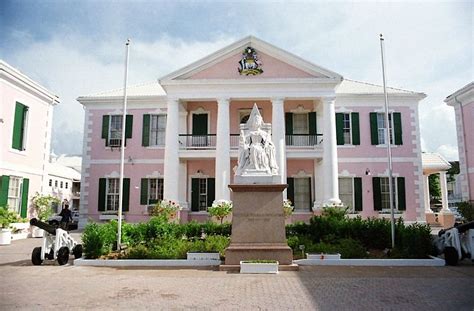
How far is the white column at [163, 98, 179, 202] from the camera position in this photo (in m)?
19.0

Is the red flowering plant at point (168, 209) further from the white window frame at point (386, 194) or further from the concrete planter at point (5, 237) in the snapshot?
the white window frame at point (386, 194)

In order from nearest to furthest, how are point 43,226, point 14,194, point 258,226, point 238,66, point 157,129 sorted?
point 258,226 → point 43,226 → point 14,194 → point 238,66 → point 157,129

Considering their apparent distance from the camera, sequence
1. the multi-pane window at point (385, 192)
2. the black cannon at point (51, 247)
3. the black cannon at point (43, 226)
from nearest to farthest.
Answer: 1. the black cannon at point (43, 226)
2. the black cannon at point (51, 247)
3. the multi-pane window at point (385, 192)

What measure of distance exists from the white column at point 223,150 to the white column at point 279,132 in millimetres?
2402

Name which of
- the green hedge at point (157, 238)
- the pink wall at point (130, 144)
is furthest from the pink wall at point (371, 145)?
the green hedge at point (157, 238)

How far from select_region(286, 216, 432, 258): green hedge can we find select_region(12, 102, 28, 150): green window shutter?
12.7 m

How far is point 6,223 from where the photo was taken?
15062 millimetres

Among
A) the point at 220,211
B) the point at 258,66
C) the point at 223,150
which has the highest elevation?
the point at 258,66

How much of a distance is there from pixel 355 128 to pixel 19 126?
17015 mm

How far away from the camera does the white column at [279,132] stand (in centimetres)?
1917

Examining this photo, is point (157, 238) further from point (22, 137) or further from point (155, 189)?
point (22, 137)

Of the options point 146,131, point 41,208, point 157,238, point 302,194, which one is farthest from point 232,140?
point 41,208

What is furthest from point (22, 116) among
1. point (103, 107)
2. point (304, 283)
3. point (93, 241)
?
point (304, 283)

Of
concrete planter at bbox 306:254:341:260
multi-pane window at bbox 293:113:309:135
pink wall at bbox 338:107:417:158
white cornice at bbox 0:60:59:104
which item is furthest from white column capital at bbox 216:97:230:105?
concrete planter at bbox 306:254:341:260
